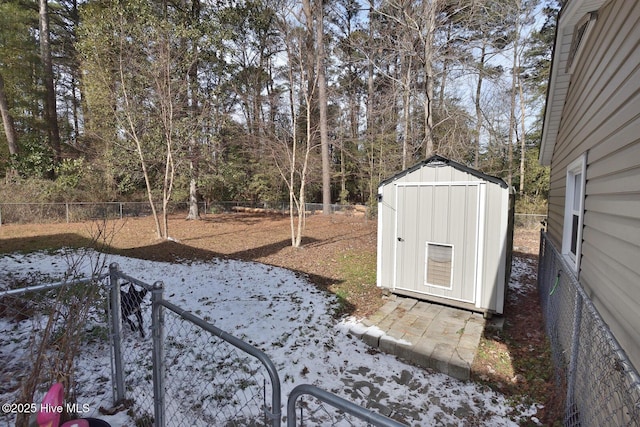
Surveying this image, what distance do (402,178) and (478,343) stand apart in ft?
8.42

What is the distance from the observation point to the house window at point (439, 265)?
14.5 feet

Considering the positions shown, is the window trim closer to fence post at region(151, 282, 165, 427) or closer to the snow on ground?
the snow on ground

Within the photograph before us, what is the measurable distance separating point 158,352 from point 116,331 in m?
0.65

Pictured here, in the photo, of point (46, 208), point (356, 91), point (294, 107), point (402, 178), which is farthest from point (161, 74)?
point (356, 91)

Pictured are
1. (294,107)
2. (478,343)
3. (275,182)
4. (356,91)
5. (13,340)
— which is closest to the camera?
(13,340)

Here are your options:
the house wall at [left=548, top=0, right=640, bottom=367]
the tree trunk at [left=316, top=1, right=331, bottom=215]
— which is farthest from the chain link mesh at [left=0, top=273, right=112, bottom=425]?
the tree trunk at [left=316, top=1, right=331, bottom=215]

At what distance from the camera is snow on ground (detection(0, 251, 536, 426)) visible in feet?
8.30

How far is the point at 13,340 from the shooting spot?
3012 millimetres

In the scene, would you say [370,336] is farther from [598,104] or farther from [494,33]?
[494,33]

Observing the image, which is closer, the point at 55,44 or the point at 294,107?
the point at 294,107

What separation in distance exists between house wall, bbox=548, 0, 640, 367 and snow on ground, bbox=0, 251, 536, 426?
135 cm

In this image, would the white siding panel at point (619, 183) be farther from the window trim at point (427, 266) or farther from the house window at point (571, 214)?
the window trim at point (427, 266)

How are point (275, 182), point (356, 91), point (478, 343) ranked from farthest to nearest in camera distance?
1. point (356, 91)
2. point (275, 182)
3. point (478, 343)

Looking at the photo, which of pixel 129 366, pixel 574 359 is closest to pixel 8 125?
pixel 129 366
